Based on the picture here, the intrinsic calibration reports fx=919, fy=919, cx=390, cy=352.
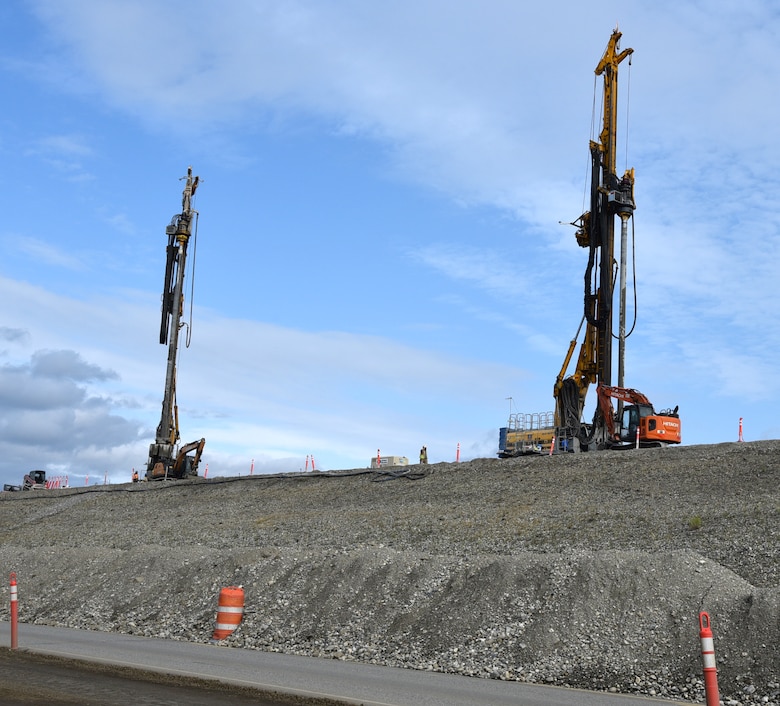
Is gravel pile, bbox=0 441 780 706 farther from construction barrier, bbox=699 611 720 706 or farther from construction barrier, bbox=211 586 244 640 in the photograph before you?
construction barrier, bbox=699 611 720 706

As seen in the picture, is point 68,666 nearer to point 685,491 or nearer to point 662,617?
point 662,617

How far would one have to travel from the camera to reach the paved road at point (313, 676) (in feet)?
37.3

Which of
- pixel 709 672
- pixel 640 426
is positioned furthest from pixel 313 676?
pixel 640 426

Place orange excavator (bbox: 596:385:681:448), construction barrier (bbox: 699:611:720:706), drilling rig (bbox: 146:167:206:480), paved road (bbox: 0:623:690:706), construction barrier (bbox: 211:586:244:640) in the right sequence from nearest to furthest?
construction barrier (bbox: 699:611:720:706) → paved road (bbox: 0:623:690:706) → construction barrier (bbox: 211:586:244:640) → orange excavator (bbox: 596:385:681:448) → drilling rig (bbox: 146:167:206:480)

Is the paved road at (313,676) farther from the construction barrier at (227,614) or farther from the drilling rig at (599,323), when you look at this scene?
the drilling rig at (599,323)

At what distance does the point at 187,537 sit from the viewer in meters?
28.1

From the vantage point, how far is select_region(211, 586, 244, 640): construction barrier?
17.4m

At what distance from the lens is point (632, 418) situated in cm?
3900

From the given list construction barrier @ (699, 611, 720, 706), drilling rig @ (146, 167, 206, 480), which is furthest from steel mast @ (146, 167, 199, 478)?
construction barrier @ (699, 611, 720, 706)

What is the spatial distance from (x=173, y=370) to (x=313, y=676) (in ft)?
131

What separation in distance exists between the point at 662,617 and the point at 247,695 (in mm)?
6715

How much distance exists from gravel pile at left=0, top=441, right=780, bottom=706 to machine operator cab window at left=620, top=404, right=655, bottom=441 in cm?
641

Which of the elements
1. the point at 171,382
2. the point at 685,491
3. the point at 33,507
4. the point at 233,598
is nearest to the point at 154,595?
the point at 233,598

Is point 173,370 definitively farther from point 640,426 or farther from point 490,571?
point 490,571
